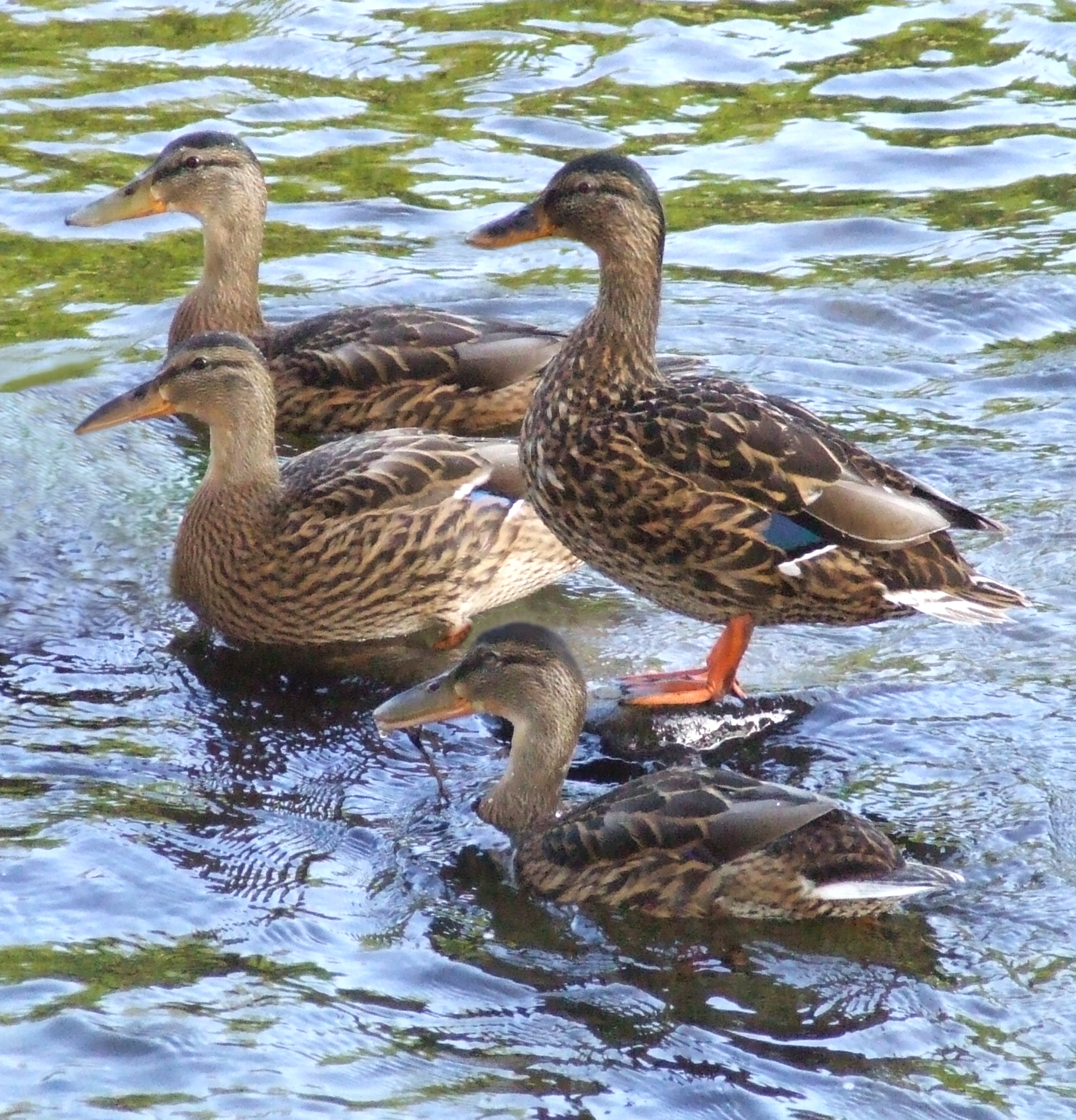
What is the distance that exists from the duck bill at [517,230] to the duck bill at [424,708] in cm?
186

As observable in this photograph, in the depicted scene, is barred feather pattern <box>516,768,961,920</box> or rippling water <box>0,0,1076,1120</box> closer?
rippling water <box>0,0,1076,1120</box>

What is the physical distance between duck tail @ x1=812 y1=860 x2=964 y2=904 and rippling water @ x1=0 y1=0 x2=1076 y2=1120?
0.34 ft

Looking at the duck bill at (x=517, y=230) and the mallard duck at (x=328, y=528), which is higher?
the duck bill at (x=517, y=230)

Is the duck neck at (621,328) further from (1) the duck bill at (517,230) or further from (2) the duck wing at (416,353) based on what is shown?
(2) the duck wing at (416,353)

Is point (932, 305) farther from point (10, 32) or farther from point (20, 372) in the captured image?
point (10, 32)

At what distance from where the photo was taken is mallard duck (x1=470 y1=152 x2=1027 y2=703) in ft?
19.9

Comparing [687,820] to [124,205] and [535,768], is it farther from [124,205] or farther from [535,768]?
[124,205]

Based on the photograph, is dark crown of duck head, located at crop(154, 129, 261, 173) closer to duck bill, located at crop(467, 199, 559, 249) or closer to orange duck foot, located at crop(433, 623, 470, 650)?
duck bill, located at crop(467, 199, 559, 249)

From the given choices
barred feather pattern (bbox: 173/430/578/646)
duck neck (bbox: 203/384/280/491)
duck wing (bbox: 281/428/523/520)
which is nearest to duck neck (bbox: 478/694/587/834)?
barred feather pattern (bbox: 173/430/578/646)

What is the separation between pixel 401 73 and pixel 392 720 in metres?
6.36

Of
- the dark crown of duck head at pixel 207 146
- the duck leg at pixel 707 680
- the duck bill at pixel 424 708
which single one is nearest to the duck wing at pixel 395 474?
the duck leg at pixel 707 680

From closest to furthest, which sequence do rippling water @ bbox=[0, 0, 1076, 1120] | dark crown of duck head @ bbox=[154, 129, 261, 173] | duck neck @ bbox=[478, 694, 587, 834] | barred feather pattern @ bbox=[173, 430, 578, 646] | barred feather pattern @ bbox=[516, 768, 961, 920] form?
rippling water @ bbox=[0, 0, 1076, 1120] → barred feather pattern @ bbox=[516, 768, 961, 920] → duck neck @ bbox=[478, 694, 587, 834] → barred feather pattern @ bbox=[173, 430, 578, 646] → dark crown of duck head @ bbox=[154, 129, 261, 173]

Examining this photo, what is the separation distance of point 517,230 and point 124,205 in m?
2.76

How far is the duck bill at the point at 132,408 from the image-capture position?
7.01 meters
